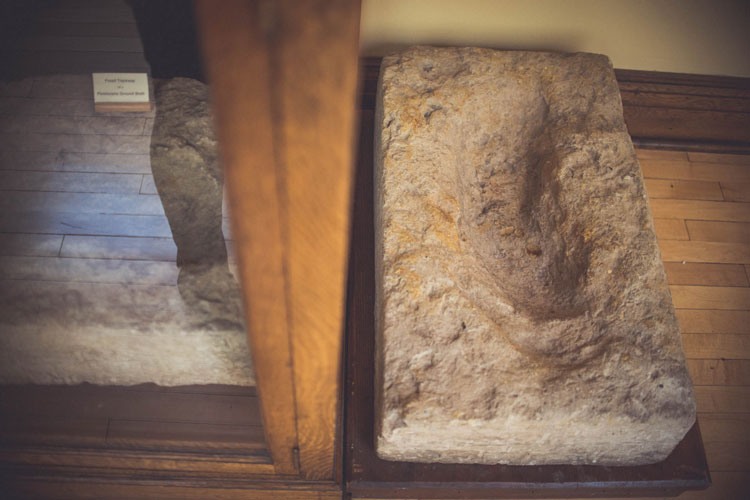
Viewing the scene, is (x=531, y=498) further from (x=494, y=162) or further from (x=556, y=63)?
(x=556, y=63)

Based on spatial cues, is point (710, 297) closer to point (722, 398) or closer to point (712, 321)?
point (712, 321)

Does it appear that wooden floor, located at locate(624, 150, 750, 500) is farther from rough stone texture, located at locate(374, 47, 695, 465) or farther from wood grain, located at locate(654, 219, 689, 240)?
rough stone texture, located at locate(374, 47, 695, 465)

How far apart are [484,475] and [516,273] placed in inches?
26.1

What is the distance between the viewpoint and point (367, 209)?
2125 millimetres

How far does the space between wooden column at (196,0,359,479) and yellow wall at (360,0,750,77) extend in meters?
1.95

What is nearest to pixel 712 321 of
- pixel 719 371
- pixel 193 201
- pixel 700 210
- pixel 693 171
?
pixel 719 371

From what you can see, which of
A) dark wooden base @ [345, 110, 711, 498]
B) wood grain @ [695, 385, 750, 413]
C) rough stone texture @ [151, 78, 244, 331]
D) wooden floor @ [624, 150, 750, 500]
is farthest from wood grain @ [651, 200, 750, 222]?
rough stone texture @ [151, 78, 244, 331]

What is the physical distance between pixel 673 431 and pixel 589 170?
86 cm

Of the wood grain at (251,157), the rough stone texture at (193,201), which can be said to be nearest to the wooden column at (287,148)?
the wood grain at (251,157)

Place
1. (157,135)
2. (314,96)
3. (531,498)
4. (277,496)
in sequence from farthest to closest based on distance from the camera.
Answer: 1. (531,498)
2. (277,496)
3. (157,135)
4. (314,96)

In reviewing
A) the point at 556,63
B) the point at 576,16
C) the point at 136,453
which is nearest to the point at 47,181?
the point at 136,453

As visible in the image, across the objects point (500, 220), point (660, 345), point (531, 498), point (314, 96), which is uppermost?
point (314, 96)

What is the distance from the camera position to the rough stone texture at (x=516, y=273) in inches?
55.2

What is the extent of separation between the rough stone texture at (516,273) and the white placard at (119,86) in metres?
0.77
